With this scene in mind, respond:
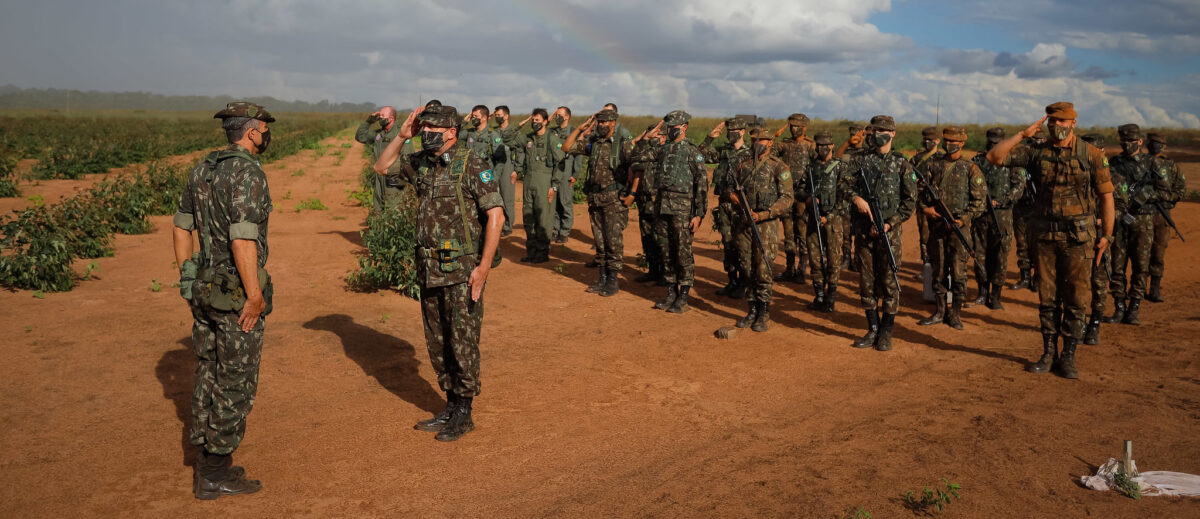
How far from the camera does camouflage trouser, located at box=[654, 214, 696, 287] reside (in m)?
9.12

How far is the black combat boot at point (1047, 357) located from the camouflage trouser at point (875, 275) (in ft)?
4.21

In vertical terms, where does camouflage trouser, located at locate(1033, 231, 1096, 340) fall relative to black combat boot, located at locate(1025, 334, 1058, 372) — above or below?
above

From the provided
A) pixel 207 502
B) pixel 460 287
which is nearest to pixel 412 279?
pixel 460 287

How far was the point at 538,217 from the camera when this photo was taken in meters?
12.4

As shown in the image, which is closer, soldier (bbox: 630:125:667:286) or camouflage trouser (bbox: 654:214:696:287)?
camouflage trouser (bbox: 654:214:696:287)

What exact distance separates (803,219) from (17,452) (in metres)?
8.91

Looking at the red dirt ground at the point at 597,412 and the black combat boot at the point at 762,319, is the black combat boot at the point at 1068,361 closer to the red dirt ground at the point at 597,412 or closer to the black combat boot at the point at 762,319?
the red dirt ground at the point at 597,412

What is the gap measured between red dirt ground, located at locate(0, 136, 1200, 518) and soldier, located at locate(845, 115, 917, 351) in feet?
1.87

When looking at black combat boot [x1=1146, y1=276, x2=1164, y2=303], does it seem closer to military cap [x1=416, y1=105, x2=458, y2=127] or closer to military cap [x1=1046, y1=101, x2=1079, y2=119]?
military cap [x1=1046, y1=101, x2=1079, y2=119]

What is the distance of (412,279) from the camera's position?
9531 millimetres

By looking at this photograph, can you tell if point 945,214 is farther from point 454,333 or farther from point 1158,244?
point 454,333

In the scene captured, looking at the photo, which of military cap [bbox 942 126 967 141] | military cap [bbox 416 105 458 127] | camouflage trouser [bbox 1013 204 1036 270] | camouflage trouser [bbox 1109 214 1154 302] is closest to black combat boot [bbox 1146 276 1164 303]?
camouflage trouser [bbox 1109 214 1154 302]

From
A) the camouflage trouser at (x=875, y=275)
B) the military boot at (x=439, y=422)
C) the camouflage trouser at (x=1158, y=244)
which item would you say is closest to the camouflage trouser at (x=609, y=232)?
the camouflage trouser at (x=875, y=275)

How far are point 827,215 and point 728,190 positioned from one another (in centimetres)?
156
